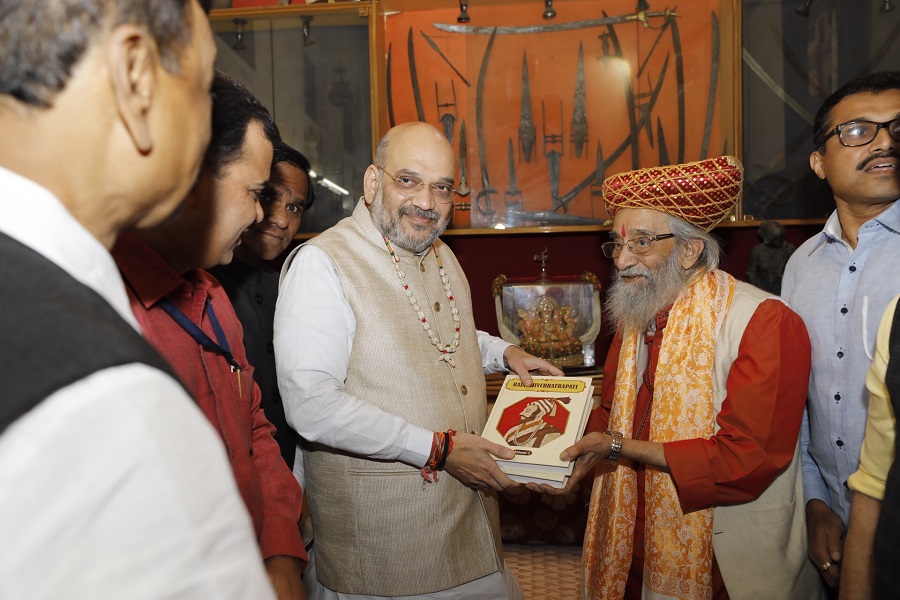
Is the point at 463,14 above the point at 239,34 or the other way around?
above

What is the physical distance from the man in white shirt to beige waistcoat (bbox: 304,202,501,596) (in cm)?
146

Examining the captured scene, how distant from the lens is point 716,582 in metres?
2.35

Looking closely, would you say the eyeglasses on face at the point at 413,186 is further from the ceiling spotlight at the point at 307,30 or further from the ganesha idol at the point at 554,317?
the ceiling spotlight at the point at 307,30

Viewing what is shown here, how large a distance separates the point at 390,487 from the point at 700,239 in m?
1.60

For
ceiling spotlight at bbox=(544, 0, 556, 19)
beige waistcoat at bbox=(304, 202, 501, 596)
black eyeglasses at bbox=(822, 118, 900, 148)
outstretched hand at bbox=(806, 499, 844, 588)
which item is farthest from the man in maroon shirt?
ceiling spotlight at bbox=(544, 0, 556, 19)

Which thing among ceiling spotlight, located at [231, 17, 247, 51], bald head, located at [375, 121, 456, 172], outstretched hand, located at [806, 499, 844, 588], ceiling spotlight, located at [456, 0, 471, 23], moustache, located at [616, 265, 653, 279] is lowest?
outstretched hand, located at [806, 499, 844, 588]

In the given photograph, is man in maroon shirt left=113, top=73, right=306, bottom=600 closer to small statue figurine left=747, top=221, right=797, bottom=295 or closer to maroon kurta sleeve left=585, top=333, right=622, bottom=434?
maroon kurta sleeve left=585, top=333, right=622, bottom=434

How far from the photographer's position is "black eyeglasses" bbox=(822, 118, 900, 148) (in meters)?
2.21

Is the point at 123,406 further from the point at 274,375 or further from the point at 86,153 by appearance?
the point at 274,375

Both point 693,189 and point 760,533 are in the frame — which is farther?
point 693,189

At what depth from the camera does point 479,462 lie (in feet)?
6.82

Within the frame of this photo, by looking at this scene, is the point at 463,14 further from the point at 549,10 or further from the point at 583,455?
the point at 583,455

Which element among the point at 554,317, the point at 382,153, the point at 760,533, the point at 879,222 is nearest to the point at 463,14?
the point at 554,317

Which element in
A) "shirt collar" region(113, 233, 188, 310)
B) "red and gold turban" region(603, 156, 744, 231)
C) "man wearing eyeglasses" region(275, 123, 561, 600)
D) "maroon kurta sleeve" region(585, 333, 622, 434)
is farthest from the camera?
"maroon kurta sleeve" region(585, 333, 622, 434)
